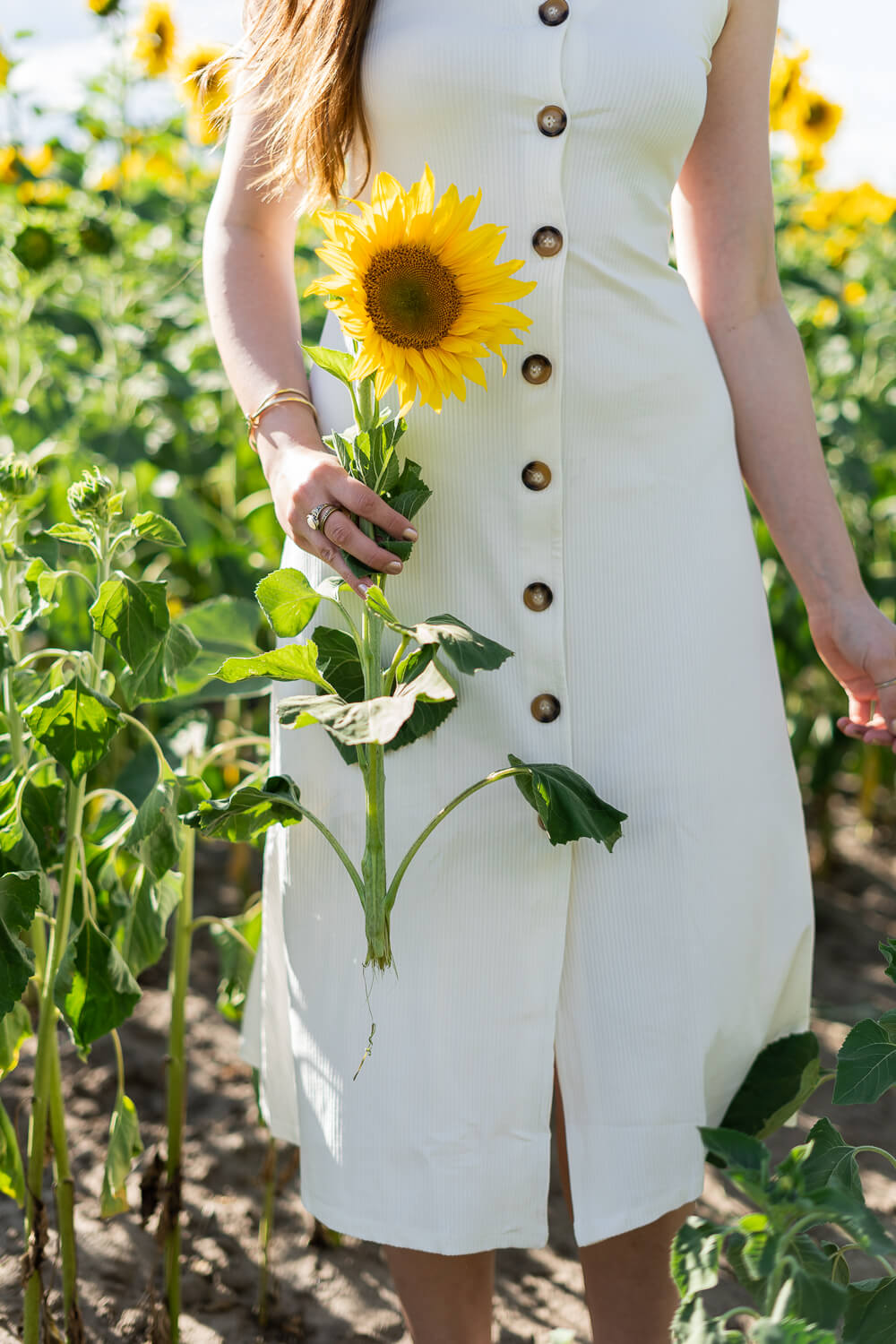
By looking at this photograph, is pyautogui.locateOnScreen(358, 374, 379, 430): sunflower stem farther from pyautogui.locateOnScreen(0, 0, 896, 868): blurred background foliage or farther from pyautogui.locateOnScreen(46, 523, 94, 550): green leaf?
pyautogui.locateOnScreen(0, 0, 896, 868): blurred background foliage

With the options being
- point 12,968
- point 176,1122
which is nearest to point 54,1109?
point 176,1122

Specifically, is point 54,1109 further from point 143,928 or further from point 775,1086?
point 775,1086

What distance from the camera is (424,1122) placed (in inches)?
40.8

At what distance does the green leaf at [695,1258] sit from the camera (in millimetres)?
738

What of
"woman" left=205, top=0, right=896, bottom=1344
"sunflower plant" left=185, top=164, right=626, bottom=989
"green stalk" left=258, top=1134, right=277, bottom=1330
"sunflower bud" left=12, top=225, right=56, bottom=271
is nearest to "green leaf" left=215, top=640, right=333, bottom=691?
"sunflower plant" left=185, top=164, right=626, bottom=989

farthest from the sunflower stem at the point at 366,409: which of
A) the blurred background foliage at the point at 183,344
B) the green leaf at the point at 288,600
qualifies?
the blurred background foliage at the point at 183,344

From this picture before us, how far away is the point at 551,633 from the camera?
1.01m

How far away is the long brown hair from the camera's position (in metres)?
0.97

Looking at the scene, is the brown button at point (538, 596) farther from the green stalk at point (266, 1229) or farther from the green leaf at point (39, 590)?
the green stalk at point (266, 1229)

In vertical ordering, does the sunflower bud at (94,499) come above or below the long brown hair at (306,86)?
below

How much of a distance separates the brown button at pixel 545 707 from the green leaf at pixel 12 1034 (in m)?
0.51

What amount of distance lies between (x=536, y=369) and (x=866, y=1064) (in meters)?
0.56

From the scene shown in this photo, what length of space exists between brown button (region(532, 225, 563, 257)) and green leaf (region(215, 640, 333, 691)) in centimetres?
36

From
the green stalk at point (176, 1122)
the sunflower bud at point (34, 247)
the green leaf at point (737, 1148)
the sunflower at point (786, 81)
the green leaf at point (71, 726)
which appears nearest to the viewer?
the green leaf at point (737, 1148)
